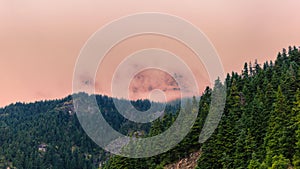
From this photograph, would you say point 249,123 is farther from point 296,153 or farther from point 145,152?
point 145,152

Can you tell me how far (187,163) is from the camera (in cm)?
10025

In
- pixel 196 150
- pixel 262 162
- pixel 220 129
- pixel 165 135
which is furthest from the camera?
pixel 165 135

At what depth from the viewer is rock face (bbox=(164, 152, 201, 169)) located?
98125 mm

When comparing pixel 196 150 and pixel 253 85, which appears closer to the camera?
pixel 196 150

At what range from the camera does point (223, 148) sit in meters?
87.2

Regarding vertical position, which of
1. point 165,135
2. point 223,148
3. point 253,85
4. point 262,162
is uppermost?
point 253,85

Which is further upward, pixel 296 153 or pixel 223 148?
pixel 223 148

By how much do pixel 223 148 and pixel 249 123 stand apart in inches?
267

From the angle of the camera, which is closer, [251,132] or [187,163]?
[251,132]

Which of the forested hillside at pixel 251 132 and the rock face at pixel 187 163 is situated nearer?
the forested hillside at pixel 251 132

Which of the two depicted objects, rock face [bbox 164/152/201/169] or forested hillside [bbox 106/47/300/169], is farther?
rock face [bbox 164/152/201/169]

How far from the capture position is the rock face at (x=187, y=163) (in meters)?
98.1

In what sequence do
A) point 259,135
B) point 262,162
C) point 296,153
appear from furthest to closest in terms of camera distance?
point 259,135 < point 262,162 < point 296,153

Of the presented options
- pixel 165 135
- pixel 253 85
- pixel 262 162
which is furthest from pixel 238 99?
pixel 262 162
